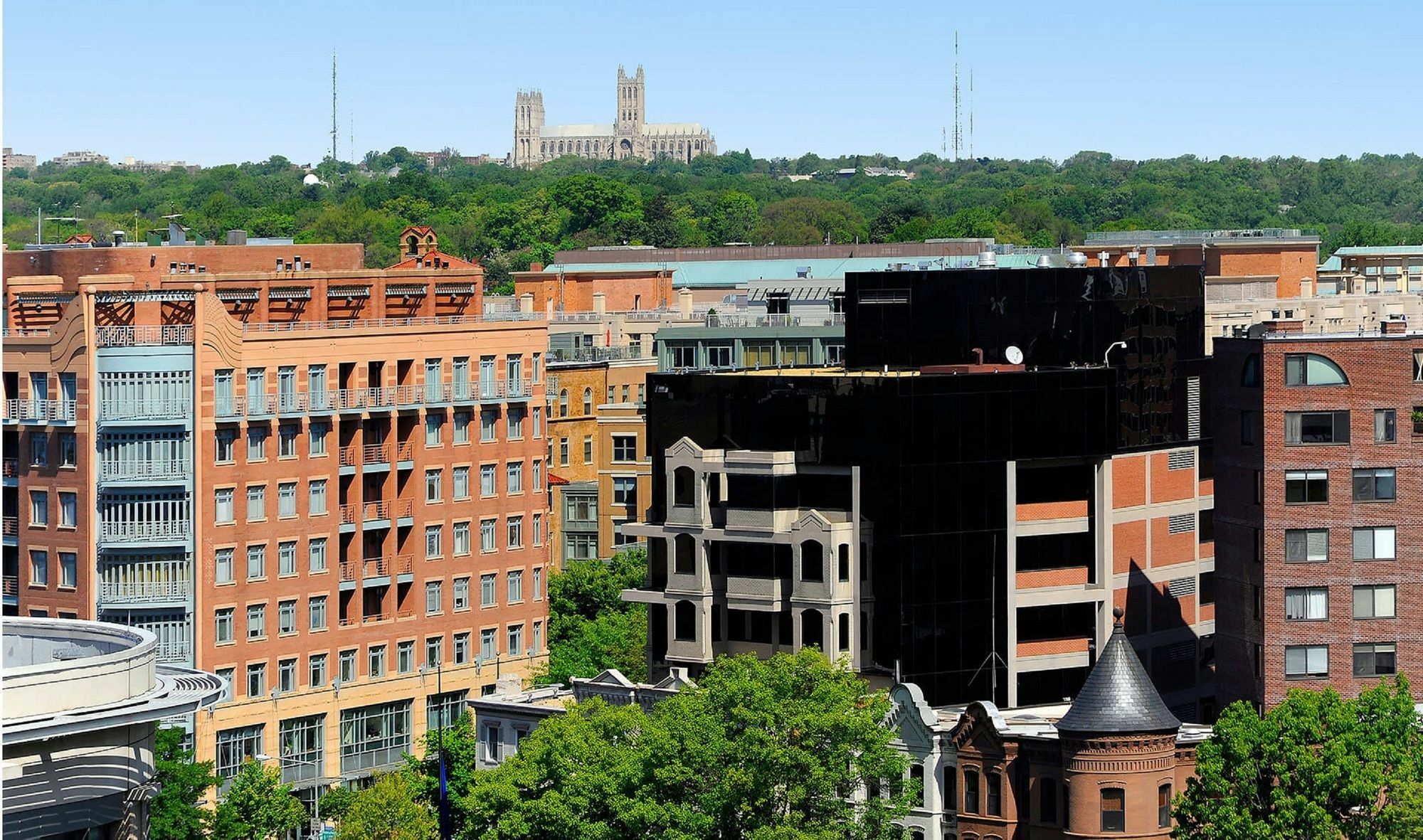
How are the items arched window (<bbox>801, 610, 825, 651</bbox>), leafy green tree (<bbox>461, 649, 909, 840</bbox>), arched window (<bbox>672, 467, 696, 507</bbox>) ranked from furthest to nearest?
arched window (<bbox>672, 467, 696, 507</bbox>)
arched window (<bbox>801, 610, 825, 651</bbox>)
leafy green tree (<bbox>461, 649, 909, 840</bbox>)

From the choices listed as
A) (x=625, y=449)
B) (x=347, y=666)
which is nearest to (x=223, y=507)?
(x=347, y=666)

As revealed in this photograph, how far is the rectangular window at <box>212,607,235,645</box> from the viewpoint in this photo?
139m

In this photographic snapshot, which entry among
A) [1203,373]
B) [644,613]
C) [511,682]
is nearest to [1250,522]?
[1203,373]

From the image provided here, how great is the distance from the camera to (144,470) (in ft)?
453

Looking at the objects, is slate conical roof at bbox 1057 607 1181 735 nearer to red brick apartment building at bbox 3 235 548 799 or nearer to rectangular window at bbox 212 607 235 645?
red brick apartment building at bbox 3 235 548 799

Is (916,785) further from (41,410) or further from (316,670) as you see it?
(41,410)

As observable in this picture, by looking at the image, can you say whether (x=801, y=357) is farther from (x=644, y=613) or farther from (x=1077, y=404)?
(x=1077, y=404)

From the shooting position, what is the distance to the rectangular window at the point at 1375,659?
10862 cm

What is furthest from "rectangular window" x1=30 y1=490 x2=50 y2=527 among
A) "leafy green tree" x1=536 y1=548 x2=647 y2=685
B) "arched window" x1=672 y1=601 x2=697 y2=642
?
"arched window" x1=672 y1=601 x2=697 y2=642

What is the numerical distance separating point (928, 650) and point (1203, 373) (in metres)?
27.6

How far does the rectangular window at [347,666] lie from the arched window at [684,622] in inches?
1388

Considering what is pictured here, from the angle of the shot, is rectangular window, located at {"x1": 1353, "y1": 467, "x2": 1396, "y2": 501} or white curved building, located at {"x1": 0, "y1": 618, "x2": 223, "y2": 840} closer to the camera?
white curved building, located at {"x1": 0, "y1": 618, "x2": 223, "y2": 840}

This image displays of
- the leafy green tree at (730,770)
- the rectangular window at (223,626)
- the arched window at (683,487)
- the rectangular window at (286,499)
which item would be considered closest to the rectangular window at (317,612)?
→ the rectangular window at (286,499)

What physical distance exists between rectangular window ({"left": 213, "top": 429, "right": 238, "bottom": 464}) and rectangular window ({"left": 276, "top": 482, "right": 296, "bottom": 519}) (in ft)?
12.4
